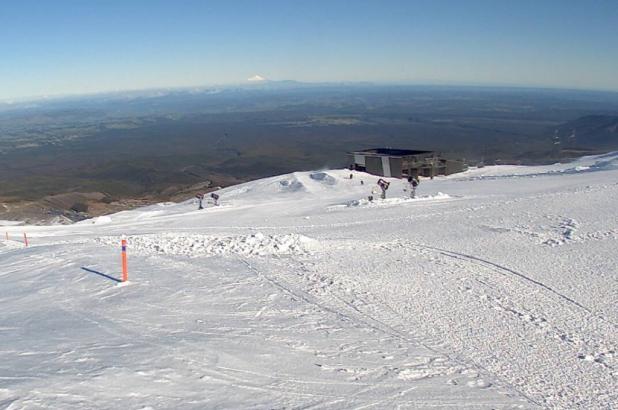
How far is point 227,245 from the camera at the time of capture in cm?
1288

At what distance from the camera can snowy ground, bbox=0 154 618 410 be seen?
5.53 meters

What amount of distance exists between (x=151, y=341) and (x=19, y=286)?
4798 mm

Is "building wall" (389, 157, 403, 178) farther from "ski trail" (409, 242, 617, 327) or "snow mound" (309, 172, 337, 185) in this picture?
"ski trail" (409, 242, 617, 327)

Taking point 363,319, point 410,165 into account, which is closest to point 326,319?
point 363,319

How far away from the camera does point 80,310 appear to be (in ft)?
27.5

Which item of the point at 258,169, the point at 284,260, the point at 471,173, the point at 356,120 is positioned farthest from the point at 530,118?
the point at 284,260

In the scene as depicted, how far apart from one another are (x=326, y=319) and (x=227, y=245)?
5.62 metres

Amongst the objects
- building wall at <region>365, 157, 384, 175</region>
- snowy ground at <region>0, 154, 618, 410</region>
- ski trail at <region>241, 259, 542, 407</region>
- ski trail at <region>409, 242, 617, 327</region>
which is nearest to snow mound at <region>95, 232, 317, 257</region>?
snowy ground at <region>0, 154, 618, 410</region>

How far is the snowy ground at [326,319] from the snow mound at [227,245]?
0.08 m

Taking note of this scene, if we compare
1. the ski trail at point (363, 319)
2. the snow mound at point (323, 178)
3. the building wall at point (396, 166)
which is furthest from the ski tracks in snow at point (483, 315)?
the building wall at point (396, 166)

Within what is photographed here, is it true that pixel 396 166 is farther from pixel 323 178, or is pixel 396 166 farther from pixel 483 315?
pixel 483 315

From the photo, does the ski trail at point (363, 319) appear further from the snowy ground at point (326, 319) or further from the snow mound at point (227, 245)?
the snow mound at point (227, 245)

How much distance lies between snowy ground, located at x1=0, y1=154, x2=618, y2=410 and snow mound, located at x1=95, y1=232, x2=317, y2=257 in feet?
0.25

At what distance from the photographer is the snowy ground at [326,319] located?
5.53 metres
